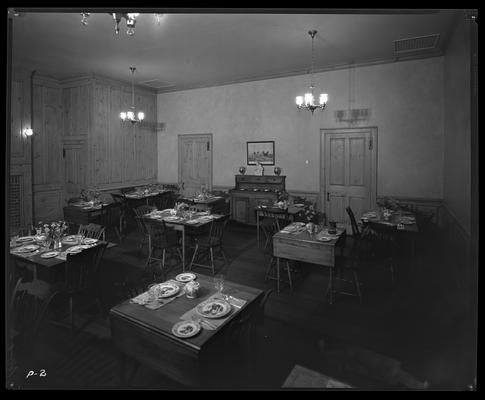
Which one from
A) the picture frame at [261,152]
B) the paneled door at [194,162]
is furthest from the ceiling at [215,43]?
the paneled door at [194,162]

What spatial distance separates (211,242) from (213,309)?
2.50 meters

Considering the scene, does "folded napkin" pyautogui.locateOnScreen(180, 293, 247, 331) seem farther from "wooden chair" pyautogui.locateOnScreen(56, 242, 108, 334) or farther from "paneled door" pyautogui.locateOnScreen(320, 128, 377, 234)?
"paneled door" pyautogui.locateOnScreen(320, 128, 377, 234)

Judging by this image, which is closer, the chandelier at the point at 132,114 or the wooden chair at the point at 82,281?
the wooden chair at the point at 82,281

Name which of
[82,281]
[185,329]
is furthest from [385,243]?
[82,281]

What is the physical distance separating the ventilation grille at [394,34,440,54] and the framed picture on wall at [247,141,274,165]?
3211mm

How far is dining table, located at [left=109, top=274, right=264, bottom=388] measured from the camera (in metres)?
1.82

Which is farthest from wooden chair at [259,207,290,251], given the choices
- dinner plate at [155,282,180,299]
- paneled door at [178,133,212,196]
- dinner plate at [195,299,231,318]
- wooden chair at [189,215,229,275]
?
dinner plate at [195,299,231,318]

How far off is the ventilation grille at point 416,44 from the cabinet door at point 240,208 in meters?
4.14

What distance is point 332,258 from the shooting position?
11.5 feet

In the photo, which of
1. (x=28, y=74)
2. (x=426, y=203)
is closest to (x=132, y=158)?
(x=28, y=74)

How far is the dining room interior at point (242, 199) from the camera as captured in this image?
207cm

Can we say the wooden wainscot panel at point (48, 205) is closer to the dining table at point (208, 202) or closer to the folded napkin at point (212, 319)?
the dining table at point (208, 202)

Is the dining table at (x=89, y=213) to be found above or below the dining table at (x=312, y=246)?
above
